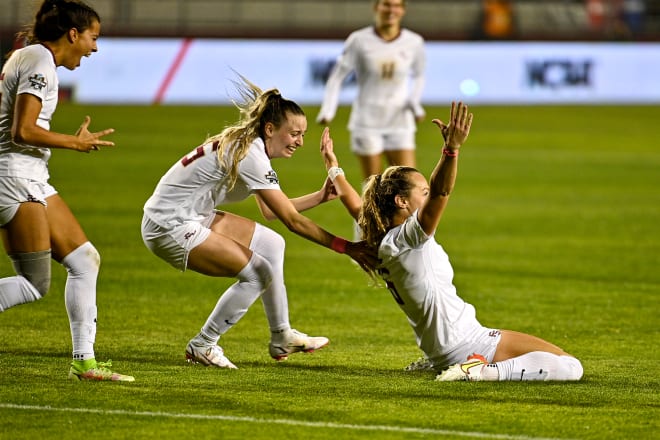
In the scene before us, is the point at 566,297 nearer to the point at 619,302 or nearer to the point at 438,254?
the point at 619,302

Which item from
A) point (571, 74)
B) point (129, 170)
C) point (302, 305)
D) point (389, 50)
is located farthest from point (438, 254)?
point (571, 74)

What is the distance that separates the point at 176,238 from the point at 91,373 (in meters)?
1.03

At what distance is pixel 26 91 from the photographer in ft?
22.0

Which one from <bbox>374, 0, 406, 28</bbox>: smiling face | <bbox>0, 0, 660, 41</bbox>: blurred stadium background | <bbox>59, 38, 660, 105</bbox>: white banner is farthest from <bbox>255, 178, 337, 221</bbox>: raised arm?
<bbox>0, 0, 660, 41</bbox>: blurred stadium background

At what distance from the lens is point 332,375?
752 cm

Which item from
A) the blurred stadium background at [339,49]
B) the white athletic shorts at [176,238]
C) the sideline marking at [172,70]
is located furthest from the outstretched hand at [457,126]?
the sideline marking at [172,70]

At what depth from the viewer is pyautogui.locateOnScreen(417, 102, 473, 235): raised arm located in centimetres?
655

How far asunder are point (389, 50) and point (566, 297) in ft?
14.3

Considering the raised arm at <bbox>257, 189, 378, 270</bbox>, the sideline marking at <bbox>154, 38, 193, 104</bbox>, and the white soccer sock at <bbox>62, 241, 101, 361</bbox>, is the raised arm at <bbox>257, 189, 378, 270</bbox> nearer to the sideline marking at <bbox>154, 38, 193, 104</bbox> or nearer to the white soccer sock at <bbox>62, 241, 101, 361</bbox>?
the white soccer sock at <bbox>62, 241, 101, 361</bbox>

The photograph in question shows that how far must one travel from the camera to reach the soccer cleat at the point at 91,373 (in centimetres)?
702

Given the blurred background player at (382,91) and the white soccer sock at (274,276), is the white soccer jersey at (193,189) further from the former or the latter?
the blurred background player at (382,91)

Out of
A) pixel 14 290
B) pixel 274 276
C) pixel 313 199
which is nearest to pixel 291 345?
pixel 274 276

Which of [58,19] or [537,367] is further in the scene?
[537,367]

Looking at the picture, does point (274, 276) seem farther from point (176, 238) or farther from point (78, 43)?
point (78, 43)
